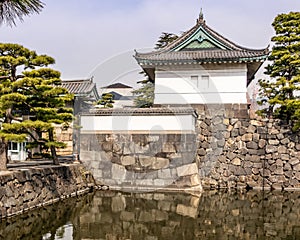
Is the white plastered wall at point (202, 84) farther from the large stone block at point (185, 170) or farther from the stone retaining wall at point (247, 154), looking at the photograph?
the large stone block at point (185, 170)

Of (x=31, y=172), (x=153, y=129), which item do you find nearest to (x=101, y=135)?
(x=153, y=129)

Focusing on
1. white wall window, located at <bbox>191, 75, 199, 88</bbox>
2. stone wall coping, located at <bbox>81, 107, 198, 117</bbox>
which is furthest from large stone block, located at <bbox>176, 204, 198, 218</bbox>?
white wall window, located at <bbox>191, 75, 199, 88</bbox>

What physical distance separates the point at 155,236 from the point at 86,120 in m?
6.07

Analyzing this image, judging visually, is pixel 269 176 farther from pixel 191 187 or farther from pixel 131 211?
pixel 131 211

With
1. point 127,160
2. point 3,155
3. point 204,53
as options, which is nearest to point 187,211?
point 127,160

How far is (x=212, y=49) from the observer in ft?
44.1

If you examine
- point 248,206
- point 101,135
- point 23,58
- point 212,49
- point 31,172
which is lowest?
point 248,206

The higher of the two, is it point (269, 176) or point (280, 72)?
point (280, 72)

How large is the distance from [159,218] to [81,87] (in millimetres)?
9806

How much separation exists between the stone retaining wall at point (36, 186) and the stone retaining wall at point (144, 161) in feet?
2.82

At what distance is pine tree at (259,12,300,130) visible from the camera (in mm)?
11617

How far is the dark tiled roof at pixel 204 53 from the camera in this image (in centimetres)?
1233

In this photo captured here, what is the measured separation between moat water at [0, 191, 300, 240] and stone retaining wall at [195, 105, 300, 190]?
178 centimetres

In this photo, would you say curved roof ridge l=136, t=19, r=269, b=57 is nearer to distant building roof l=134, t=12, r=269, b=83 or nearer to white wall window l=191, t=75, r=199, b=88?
distant building roof l=134, t=12, r=269, b=83
